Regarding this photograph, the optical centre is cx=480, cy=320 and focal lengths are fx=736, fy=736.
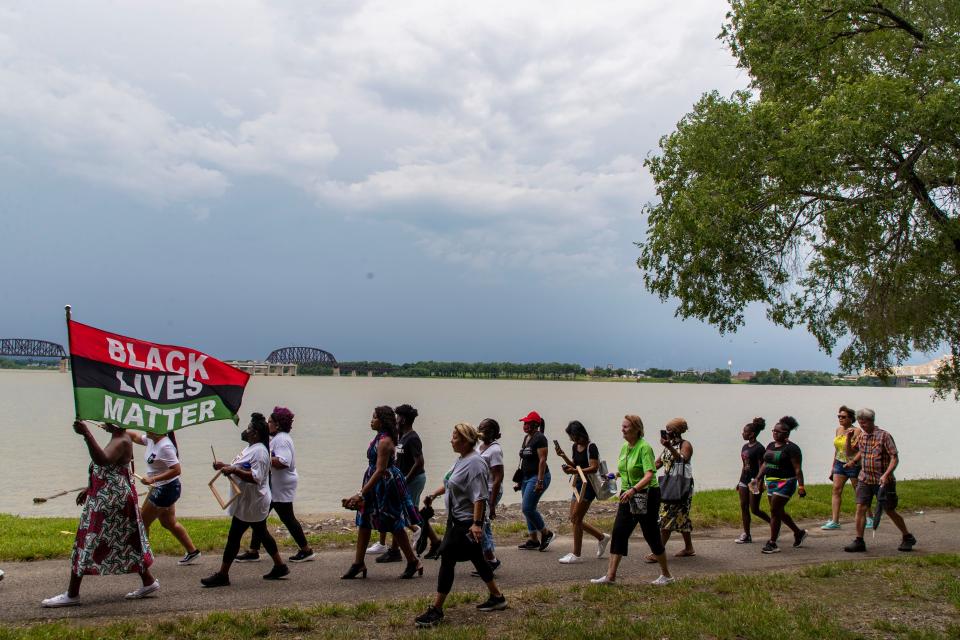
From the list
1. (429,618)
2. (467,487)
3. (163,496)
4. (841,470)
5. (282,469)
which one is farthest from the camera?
(841,470)

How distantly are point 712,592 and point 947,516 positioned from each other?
25.9 ft

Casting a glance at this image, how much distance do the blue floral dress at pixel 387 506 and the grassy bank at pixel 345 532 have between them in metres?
2.06

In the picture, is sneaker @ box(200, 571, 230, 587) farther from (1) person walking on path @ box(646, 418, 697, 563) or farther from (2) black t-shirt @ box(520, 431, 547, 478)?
(1) person walking on path @ box(646, 418, 697, 563)

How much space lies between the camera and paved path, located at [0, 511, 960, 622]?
668 centimetres

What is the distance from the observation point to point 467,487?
262 inches

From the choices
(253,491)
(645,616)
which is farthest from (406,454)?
(645,616)

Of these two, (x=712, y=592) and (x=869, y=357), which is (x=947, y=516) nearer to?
(x=869, y=357)

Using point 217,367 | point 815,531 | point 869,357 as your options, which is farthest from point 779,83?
point 217,367

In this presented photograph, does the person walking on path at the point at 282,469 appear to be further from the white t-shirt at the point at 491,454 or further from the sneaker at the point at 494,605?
the sneaker at the point at 494,605

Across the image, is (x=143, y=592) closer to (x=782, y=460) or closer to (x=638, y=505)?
(x=638, y=505)

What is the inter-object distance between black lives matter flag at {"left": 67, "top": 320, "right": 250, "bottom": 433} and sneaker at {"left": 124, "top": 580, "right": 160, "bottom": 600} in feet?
4.72

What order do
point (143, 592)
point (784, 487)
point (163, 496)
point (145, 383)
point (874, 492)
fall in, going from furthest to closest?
point (874, 492) < point (784, 487) < point (163, 496) < point (145, 383) < point (143, 592)

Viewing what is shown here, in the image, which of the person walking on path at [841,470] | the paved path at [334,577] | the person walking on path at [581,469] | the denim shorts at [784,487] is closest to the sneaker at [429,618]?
the paved path at [334,577]

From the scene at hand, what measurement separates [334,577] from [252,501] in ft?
4.02
